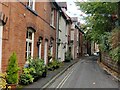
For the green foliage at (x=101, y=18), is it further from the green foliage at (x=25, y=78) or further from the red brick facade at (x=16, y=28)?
the green foliage at (x=25, y=78)

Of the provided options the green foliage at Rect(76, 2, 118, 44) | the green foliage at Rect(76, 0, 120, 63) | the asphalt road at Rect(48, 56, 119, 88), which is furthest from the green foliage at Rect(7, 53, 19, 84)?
the green foliage at Rect(76, 2, 118, 44)

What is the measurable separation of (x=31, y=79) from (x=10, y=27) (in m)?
2.88

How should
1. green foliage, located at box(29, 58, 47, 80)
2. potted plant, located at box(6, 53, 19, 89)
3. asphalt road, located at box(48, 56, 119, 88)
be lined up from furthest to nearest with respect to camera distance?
green foliage, located at box(29, 58, 47, 80)
asphalt road, located at box(48, 56, 119, 88)
potted plant, located at box(6, 53, 19, 89)

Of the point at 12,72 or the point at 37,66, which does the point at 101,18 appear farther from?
the point at 12,72

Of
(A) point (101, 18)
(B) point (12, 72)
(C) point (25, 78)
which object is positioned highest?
(A) point (101, 18)

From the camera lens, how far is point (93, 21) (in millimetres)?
29438

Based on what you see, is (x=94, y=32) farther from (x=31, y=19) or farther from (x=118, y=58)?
(x=31, y=19)

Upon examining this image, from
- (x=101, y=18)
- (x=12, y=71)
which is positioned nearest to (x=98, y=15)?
(x=101, y=18)

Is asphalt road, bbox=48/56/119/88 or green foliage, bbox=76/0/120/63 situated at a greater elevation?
green foliage, bbox=76/0/120/63

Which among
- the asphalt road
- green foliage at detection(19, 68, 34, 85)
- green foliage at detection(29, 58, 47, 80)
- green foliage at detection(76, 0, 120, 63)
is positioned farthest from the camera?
green foliage at detection(76, 0, 120, 63)

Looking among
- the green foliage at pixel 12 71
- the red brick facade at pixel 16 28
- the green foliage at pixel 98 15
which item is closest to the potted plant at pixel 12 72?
the green foliage at pixel 12 71

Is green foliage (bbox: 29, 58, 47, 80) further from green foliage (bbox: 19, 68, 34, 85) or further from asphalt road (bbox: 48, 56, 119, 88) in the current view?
asphalt road (bbox: 48, 56, 119, 88)

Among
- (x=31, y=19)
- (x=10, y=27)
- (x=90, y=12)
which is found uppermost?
(x=90, y=12)

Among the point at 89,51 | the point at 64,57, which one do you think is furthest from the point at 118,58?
the point at 89,51
